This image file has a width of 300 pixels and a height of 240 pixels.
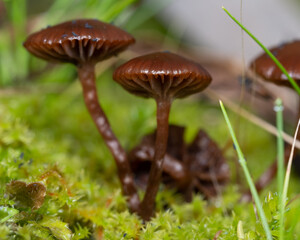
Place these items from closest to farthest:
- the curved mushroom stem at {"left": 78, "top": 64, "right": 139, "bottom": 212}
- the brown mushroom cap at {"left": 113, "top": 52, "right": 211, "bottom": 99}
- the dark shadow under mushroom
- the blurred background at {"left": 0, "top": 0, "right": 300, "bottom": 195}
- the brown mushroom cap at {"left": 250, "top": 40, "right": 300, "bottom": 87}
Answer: the brown mushroom cap at {"left": 113, "top": 52, "right": 211, "bottom": 99}, the brown mushroom cap at {"left": 250, "top": 40, "right": 300, "bottom": 87}, the curved mushroom stem at {"left": 78, "top": 64, "right": 139, "bottom": 212}, the dark shadow under mushroom, the blurred background at {"left": 0, "top": 0, "right": 300, "bottom": 195}

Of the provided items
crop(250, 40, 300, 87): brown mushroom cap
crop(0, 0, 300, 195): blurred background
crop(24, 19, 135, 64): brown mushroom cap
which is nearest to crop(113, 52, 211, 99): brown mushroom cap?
crop(24, 19, 135, 64): brown mushroom cap

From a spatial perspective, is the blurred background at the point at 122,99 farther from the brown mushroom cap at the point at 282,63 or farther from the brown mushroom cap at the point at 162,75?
the brown mushroom cap at the point at 162,75

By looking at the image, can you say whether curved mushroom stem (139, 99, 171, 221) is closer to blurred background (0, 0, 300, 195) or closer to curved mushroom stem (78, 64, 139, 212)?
curved mushroom stem (78, 64, 139, 212)

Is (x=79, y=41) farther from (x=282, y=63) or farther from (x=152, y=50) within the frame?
(x=152, y=50)

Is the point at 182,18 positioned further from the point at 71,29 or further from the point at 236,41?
the point at 71,29

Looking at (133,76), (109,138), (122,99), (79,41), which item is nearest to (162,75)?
(133,76)

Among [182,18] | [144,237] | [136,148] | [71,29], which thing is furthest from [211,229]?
[182,18]

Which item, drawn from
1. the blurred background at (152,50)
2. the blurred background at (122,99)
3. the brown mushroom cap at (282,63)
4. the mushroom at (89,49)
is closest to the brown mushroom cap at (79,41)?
the mushroom at (89,49)
